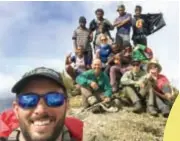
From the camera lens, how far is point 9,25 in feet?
11.0

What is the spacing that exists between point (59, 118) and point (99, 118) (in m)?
1.17

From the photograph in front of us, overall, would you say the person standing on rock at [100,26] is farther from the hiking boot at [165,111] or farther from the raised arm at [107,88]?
the hiking boot at [165,111]

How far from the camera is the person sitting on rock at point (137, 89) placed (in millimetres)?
3537

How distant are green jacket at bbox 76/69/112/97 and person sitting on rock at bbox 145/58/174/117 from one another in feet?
1.15

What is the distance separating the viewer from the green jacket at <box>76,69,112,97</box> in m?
3.33

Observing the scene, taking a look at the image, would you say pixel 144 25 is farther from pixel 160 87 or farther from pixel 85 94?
pixel 85 94

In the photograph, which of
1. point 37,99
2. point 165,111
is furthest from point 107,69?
point 37,99

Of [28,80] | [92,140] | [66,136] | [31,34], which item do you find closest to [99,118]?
[92,140]

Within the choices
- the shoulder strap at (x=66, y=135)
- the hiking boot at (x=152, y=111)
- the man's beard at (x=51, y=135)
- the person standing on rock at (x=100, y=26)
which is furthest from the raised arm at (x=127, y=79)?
the man's beard at (x=51, y=135)

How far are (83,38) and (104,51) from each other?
22 centimetres

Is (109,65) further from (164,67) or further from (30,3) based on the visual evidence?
(30,3)

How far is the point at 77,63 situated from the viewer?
343 centimetres

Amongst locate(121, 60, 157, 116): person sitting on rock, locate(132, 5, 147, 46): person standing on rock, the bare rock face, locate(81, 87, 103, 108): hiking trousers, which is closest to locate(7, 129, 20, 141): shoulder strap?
the bare rock face

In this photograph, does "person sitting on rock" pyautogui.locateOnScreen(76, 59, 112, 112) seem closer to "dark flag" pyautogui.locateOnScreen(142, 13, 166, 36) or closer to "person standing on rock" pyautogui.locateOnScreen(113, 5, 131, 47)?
"person standing on rock" pyautogui.locateOnScreen(113, 5, 131, 47)
